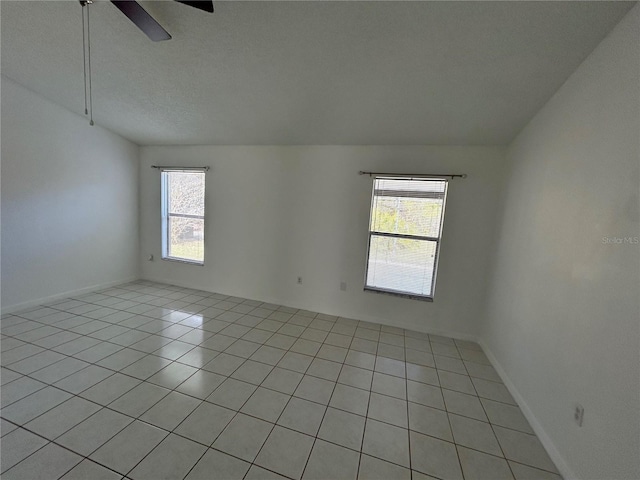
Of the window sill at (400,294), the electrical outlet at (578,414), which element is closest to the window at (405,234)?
the window sill at (400,294)

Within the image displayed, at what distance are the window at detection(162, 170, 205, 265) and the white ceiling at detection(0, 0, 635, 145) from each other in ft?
3.88

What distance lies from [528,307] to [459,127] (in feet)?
5.75

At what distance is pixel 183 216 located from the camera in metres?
4.28

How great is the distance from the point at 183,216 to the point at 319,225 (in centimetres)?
236

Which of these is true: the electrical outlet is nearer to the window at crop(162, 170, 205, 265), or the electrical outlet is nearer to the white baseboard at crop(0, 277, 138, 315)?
the window at crop(162, 170, 205, 265)

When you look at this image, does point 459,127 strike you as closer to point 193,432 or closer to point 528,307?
point 528,307

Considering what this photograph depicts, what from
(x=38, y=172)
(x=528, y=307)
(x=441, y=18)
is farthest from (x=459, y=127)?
(x=38, y=172)

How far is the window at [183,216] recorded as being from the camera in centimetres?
415

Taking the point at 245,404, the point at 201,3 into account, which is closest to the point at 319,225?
the point at 245,404

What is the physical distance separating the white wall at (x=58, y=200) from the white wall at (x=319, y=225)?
465 millimetres

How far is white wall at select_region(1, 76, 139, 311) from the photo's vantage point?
2968 mm

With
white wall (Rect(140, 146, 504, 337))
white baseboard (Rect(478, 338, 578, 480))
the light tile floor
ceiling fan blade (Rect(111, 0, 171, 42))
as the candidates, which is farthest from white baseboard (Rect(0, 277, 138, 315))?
white baseboard (Rect(478, 338, 578, 480))

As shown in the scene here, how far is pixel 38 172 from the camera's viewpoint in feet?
10.4

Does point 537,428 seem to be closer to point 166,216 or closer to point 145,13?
point 145,13
